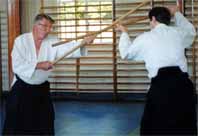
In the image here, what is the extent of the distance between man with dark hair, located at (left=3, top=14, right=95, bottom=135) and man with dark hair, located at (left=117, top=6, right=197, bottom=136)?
0.62 m

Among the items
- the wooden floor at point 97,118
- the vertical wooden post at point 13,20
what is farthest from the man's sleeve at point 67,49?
the vertical wooden post at point 13,20

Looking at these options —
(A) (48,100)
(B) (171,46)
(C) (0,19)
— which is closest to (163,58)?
(B) (171,46)

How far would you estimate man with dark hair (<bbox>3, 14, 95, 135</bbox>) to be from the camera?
9.68 ft

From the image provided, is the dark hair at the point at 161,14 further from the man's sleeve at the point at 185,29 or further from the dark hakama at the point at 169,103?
the dark hakama at the point at 169,103

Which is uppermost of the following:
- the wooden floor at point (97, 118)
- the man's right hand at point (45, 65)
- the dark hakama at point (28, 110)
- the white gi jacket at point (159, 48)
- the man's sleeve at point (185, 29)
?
the man's sleeve at point (185, 29)

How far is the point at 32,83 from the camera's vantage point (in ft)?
9.86

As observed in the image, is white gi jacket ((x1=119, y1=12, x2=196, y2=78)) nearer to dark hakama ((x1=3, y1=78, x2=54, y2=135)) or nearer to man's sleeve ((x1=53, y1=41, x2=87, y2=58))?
man's sleeve ((x1=53, y1=41, x2=87, y2=58))

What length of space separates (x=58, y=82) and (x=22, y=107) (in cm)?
381

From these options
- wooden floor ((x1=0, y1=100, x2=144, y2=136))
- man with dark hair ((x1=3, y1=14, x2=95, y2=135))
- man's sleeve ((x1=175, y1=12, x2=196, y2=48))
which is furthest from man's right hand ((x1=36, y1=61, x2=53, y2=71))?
wooden floor ((x1=0, y1=100, x2=144, y2=136))

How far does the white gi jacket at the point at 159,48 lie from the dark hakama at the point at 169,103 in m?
0.06

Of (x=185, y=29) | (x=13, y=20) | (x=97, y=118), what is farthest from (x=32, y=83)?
(x=13, y=20)

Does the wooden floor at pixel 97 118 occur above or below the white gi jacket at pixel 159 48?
below

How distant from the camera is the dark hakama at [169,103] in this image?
9.52ft

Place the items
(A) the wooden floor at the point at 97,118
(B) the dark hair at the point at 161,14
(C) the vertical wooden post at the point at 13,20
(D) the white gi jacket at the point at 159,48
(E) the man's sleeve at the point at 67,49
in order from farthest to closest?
(C) the vertical wooden post at the point at 13,20, (A) the wooden floor at the point at 97,118, (E) the man's sleeve at the point at 67,49, (B) the dark hair at the point at 161,14, (D) the white gi jacket at the point at 159,48
